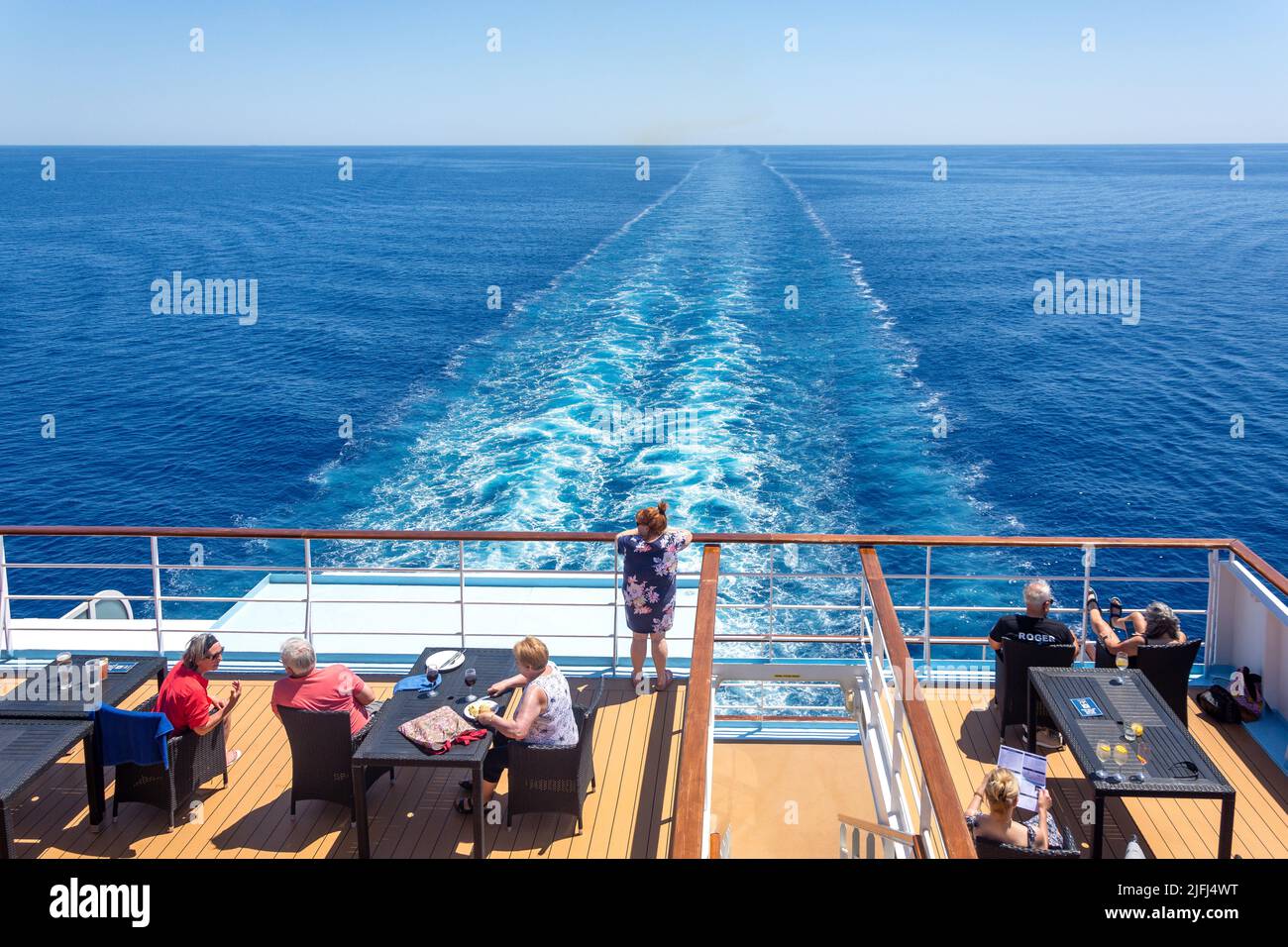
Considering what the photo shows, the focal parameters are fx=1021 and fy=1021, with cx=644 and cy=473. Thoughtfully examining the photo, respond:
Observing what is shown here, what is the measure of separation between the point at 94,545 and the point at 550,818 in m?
19.1

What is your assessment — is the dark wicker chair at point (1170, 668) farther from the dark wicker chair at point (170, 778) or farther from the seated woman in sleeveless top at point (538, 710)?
the dark wicker chair at point (170, 778)

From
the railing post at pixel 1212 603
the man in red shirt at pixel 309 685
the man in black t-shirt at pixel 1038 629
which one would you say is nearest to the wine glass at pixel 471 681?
the man in red shirt at pixel 309 685

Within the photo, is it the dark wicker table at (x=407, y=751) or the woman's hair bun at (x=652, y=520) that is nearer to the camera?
the dark wicker table at (x=407, y=751)

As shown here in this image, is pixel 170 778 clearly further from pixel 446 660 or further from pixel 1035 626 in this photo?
pixel 1035 626

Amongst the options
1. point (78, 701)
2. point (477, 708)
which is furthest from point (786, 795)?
point (78, 701)

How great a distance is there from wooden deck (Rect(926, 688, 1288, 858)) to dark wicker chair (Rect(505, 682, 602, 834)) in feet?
6.57

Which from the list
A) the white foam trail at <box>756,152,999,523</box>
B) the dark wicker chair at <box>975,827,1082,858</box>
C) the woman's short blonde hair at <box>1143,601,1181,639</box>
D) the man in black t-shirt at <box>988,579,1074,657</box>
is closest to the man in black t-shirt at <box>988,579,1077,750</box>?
the man in black t-shirt at <box>988,579,1074,657</box>

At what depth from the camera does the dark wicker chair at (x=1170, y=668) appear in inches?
215

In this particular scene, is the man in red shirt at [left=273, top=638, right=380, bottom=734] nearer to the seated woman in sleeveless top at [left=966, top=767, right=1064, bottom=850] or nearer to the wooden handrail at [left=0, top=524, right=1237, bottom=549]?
the wooden handrail at [left=0, top=524, right=1237, bottom=549]

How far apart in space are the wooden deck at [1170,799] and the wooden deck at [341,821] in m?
1.67

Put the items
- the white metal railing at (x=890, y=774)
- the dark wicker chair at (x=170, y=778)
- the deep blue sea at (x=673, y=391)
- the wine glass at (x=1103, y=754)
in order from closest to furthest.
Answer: the white metal railing at (x=890, y=774)
the wine glass at (x=1103, y=754)
the dark wicker chair at (x=170, y=778)
the deep blue sea at (x=673, y=391)

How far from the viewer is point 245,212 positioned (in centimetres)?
7594

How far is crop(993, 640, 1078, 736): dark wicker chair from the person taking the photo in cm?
554
